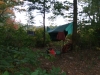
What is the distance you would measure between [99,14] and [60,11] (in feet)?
5.79

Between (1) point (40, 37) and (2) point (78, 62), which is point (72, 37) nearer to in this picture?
(2) point (78, 62)

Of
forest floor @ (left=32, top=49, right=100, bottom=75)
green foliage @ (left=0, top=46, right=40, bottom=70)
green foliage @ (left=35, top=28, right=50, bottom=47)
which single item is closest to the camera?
green foliage @ (left=0, top=46, right=40, bottom=70)

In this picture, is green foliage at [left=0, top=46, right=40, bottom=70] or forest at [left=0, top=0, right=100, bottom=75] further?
forest at [left=0, top=0, right=100, bottom=75]

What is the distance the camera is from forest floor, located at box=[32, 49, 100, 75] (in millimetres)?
4624

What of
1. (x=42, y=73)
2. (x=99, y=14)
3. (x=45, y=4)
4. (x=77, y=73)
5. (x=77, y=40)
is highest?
(x=45, y=4)

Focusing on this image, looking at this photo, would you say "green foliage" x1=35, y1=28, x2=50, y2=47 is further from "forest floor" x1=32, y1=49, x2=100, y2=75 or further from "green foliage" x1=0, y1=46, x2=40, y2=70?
"green foliage" x1=0, y1=46, x2=40, y2=70

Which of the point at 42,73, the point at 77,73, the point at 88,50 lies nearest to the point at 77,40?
the point at 88,50

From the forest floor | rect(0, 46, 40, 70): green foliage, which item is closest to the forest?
the forest floor

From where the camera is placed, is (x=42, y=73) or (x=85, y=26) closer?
(x=42, y=73)

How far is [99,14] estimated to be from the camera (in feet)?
22.4

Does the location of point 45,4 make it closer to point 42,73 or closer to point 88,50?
point 88,50

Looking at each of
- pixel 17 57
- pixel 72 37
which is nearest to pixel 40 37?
pixel 72 37

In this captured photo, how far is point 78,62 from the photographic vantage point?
5426 mm

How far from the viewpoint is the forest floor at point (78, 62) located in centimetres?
462
